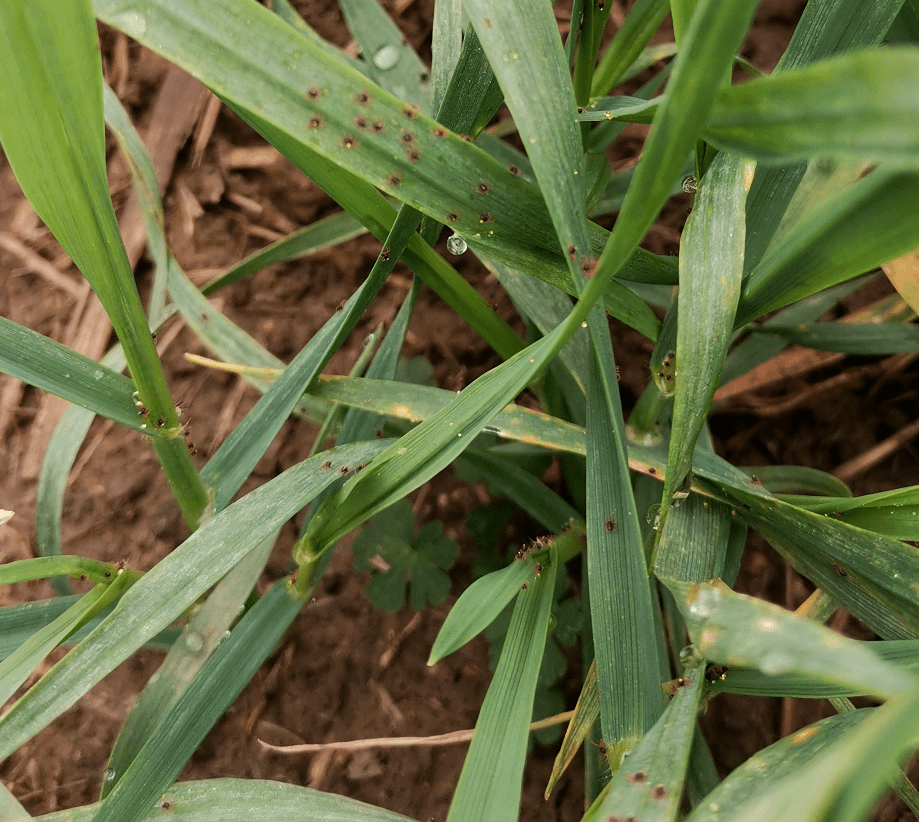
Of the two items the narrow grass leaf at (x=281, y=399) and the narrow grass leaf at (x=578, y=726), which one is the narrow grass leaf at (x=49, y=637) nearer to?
the narrow grass leaf at (x=281, y=399)

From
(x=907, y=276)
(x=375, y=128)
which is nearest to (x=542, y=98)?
(x=375, y=128)

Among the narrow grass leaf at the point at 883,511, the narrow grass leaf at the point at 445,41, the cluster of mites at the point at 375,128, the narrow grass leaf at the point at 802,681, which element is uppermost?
the narrow grass leaf at the point at 445,41

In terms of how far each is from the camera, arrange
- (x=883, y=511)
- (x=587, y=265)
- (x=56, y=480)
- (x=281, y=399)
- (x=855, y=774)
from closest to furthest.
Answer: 1. (x=855, y=774)
2. (x=587, y=265)
3. (x=883, y=511)
4. (x=281, y=399)
5. (x=56, y=480)

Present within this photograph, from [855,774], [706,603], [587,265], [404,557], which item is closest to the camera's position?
[855,774]

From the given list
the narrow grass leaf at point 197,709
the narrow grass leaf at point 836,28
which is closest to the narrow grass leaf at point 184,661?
the narrow grass leaf at point 197,709

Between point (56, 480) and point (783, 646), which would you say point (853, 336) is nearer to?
point (783, 646)

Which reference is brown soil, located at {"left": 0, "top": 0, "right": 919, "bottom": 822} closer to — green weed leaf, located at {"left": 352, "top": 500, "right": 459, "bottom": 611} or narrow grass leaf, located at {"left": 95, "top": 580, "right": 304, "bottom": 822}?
green weed leaf, located at {"left": 352, "top": 500, "right": 459, "bottom": 611}

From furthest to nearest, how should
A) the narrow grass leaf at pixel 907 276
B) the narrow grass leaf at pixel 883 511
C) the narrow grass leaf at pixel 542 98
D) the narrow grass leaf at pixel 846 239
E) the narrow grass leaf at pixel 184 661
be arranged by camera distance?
the narrow grass leaf at pixel 907 276 < the narrow grass leaf at pixel 184 661 < the narrow grass leaf at pixel 883 511 < the narrow grass leaf at pixel 542 98 < the narrow grass leaf at pixel 846 239
